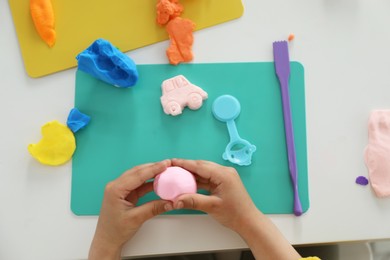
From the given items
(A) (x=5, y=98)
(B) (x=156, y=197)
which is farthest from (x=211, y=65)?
(A) (x=5, y=98)

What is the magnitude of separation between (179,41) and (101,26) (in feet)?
0.49

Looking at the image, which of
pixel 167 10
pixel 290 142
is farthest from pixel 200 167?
pixel 167 10

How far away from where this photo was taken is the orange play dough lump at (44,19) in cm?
64

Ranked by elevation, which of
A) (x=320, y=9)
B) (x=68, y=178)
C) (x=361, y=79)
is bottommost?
(x=68, y=178)

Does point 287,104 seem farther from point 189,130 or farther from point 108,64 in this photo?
point 108,64

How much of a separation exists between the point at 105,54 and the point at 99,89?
7cm

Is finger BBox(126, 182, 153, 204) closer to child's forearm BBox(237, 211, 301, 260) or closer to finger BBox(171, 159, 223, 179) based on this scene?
finger BBox(171, 159, 223, 179)

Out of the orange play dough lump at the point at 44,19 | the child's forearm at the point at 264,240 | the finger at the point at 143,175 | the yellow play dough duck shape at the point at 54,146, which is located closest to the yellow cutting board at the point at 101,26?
the orange play dough lump at the point at 44,19

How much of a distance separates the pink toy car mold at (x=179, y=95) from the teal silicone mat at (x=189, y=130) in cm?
2

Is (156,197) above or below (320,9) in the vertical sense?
below

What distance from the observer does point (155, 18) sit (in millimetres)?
650

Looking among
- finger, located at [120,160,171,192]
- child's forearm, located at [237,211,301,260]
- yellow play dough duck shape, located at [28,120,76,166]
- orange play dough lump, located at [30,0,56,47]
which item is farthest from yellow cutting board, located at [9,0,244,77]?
child's forearm, located at [237,211,301,260]

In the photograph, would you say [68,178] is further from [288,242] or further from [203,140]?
[288,242]

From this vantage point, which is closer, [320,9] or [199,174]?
[199,174]
